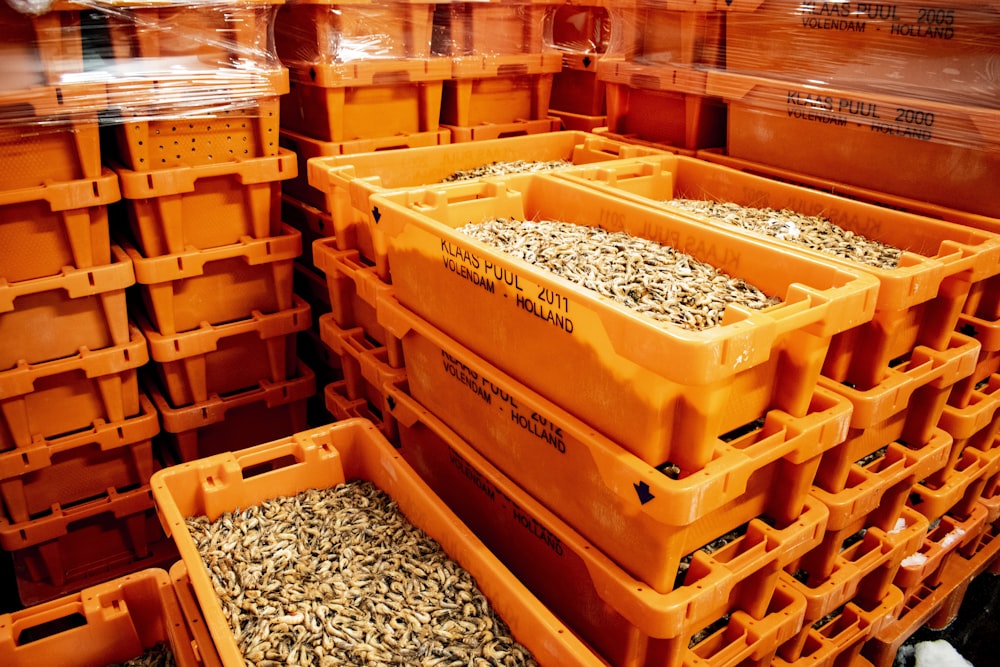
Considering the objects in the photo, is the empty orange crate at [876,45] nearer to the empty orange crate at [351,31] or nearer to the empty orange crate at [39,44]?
the empty orange crate at [351,31]

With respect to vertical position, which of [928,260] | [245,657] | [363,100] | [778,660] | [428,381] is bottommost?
[778,660]

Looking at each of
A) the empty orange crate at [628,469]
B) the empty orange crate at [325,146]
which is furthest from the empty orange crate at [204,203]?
the empty orange crate at [628,469]

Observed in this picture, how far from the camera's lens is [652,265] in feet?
6.22

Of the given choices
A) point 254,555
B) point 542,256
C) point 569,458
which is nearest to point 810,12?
point 542,256

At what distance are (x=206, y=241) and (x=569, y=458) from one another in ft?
5.57

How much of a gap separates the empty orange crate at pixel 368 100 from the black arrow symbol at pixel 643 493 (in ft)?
6.80

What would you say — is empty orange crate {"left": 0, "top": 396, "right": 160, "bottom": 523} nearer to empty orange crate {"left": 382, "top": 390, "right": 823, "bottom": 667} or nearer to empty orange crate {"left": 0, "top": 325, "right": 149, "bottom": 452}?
empty orange crate {"left": 0, "top": 325, "right": 149, "bottom": 452}

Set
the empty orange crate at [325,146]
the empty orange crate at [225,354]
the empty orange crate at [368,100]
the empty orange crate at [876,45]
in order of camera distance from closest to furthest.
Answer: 1. the empty orange crate at [876,45]
2. the empty orange crate at [225,354]
3. the empty orange crate at [368,100]
4. the empty orange crate at [325,146]

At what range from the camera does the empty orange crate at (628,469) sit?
1.39 metres

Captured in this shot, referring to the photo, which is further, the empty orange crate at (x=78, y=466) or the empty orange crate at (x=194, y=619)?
the empty orange crate at (x=78, y=466)

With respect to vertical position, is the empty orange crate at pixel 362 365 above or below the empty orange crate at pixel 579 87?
below

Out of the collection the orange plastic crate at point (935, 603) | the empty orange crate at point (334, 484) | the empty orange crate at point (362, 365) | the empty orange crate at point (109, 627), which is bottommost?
the orange plastic crate at point (935, 603)

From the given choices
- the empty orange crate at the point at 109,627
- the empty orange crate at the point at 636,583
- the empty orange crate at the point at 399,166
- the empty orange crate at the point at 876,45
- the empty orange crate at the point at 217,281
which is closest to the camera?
the empty orange crate at the point at 636,583

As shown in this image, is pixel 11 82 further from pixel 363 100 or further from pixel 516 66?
pixel 516 66
